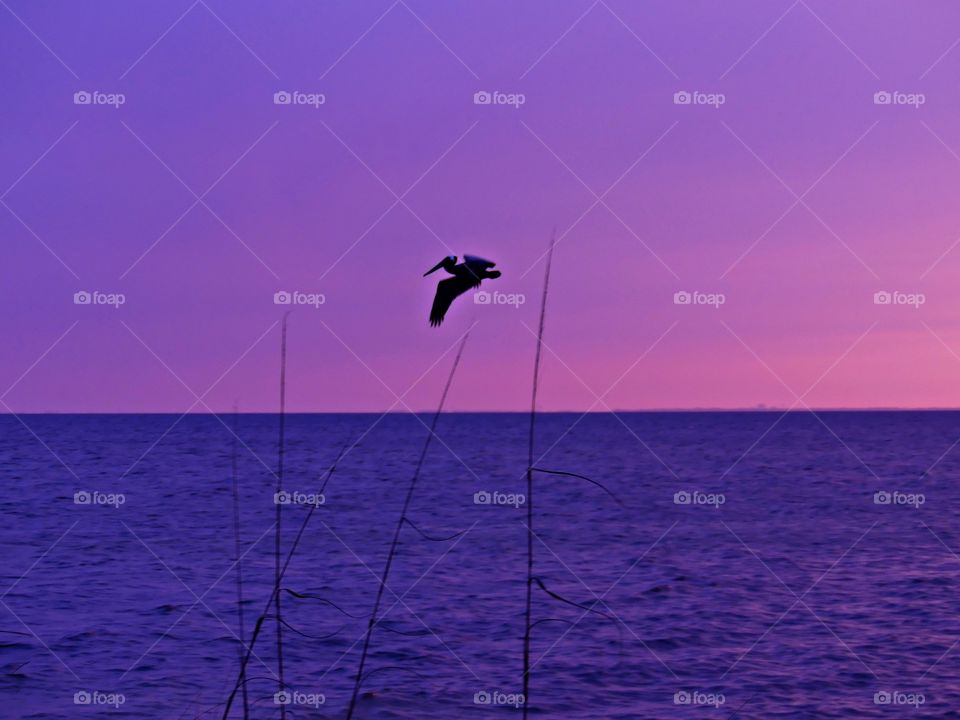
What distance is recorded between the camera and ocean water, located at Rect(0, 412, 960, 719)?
11398mm

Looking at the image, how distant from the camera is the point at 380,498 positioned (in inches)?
1470

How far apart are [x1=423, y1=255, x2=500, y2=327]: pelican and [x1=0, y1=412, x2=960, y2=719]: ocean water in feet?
8.78

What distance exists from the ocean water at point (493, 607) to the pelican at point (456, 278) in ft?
8.78

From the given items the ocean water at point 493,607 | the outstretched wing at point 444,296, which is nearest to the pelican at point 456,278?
the outstretched wing at point 444,296

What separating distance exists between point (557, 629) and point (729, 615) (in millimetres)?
3021

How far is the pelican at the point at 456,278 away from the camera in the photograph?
8.74m

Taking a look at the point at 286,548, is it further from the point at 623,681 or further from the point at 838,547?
the point at 838,547

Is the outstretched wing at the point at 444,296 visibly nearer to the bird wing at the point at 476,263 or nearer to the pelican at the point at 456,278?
the pelican at the point at 456,278

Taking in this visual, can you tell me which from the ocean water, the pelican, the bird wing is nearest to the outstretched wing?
the pelican

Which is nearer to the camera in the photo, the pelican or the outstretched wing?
the pelican

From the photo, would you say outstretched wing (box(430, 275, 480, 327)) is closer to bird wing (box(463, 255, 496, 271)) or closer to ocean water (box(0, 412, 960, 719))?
bird wing (box(463, 255, 496, 271))

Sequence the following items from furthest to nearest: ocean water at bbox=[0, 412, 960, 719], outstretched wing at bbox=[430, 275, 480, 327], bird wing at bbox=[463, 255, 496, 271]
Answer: ocean water at bbox=[0, 412, 960, 719] → outstretched wing at bbox=[430, 275, 480, 327] → bird wing at bbox=[463, 255, 496, 271]

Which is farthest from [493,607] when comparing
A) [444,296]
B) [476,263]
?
[476,263]

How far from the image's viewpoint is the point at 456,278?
31.9 feet
